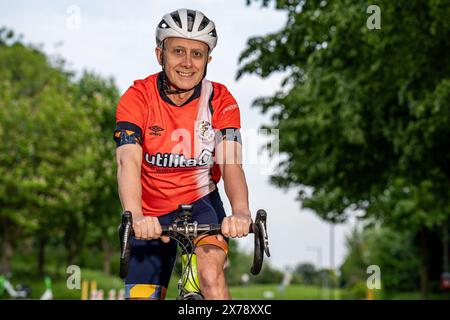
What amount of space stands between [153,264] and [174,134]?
27.3 inches

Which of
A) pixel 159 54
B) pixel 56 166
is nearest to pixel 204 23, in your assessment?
pixel 159 54

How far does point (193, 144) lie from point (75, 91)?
1600 inches

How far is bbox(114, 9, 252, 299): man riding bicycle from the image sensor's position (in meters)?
4.25

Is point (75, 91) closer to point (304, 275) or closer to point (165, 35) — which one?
point (165, 35)

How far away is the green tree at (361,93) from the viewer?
1515 centimetres

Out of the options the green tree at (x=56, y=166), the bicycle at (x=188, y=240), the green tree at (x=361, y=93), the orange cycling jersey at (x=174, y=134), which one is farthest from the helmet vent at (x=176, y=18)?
the green tree at (x=56, y=166)

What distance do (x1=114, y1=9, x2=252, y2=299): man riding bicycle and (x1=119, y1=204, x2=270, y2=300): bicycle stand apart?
139 millimetres

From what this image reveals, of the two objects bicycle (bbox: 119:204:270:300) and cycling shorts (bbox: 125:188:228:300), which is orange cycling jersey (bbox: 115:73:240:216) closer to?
cycling shorts (bbox: 125:188:228:300)

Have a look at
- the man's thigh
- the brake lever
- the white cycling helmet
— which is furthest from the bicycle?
the white cycling helmet

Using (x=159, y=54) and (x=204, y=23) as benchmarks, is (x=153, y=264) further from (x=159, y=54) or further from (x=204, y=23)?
(x=204, y=23)

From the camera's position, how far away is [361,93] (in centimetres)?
1752

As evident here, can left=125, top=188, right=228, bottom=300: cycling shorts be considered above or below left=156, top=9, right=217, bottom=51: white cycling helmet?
below

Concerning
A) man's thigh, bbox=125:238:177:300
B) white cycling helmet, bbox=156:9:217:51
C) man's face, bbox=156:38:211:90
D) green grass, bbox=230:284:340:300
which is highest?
white cycling helmet, bbox=156:9:217:51

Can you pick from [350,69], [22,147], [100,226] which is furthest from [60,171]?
[350,69]
